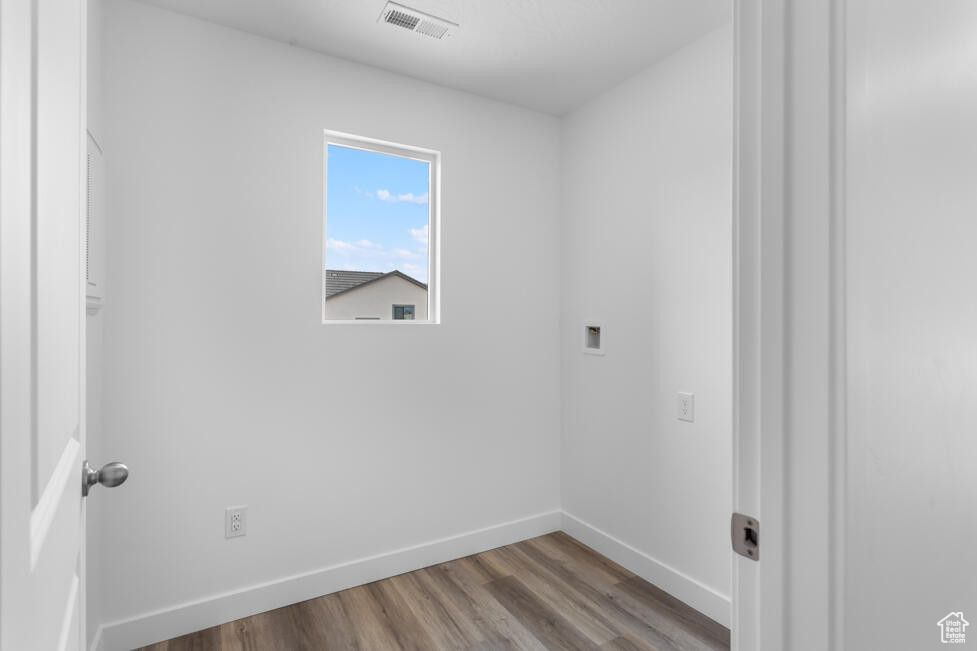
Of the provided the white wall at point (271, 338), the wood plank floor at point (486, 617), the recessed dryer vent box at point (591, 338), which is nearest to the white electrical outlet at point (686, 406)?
the recessed dryer vent box at point (591, 338)

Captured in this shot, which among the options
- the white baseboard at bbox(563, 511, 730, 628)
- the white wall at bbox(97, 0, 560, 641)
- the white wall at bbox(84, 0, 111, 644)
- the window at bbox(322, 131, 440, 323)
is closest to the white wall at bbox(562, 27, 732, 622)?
the white baseboard at bbox(563, 511, 730, 628)

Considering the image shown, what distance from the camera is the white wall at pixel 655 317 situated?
212cm

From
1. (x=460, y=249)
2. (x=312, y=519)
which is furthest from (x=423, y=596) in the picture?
(x=460, y=249)

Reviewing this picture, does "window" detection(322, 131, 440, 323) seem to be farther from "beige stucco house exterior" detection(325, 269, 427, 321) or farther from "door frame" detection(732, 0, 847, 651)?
"door frame" detection(732, 0, 847, 651)

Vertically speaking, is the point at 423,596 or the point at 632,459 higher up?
the point at 632,459

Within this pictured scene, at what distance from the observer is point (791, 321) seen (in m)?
0.61

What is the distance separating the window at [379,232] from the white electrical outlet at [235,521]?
88cm

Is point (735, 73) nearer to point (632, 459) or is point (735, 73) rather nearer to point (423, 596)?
point (632, 459)

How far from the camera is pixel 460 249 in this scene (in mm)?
2666

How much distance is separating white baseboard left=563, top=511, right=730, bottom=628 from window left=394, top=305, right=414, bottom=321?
1.50 meters

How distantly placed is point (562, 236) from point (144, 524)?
2470mm

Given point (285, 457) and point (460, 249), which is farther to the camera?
point (460, 249)

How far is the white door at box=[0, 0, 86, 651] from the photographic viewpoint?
0.34 meters

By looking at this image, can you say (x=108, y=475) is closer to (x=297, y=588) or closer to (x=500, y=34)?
(x=297, y=588)
